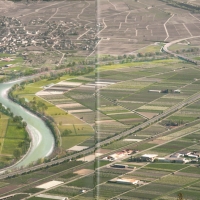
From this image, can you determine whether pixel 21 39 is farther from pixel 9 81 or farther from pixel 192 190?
pixel 192 190

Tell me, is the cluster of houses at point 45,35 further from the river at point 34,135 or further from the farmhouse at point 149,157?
the farmhouse at point 149,157

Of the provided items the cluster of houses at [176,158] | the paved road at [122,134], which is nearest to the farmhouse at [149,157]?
the cluster of houses at [176,158]

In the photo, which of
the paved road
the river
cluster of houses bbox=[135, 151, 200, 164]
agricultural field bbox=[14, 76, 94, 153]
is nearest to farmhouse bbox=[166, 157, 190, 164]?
cluster of houses bbox=[135, 151, 200, 164]

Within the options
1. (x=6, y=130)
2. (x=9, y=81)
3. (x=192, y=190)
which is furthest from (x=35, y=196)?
(x=9, y=81)

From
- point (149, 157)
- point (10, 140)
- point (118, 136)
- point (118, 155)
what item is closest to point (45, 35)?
point (118, 136)

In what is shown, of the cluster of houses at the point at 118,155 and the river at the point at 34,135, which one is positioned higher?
the river at the point at 34,135

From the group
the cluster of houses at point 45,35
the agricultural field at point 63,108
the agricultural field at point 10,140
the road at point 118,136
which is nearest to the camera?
the road at point 118,136

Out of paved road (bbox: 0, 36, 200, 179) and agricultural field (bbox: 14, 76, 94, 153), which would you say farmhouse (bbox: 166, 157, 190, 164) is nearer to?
paved road (bbox: 0, 36, 200, 179)

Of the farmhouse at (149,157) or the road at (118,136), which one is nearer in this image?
the road at (118,136)

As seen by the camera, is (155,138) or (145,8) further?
(145,8)
